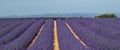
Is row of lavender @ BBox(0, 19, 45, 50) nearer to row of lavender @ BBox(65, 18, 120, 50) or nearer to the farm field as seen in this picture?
the farm field

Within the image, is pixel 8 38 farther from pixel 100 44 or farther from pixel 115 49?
pixel 115 49

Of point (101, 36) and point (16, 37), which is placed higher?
point (101, 36)

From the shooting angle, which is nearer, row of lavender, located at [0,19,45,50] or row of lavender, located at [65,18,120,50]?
row of lavender, located at [65,18,120,50]

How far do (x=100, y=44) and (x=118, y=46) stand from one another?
67.3 inches

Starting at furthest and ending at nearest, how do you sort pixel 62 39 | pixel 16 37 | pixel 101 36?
pixel 16 37, pixel 101 36, pixel 62 39

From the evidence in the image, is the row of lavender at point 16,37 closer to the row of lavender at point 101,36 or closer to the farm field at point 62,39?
the farm field at point 62,39

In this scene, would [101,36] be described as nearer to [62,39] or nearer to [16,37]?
[62,39]

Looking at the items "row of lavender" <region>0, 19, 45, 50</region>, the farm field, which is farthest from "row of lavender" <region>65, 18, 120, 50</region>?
"row of lavender" <region>0, 19, 45, 50</region>

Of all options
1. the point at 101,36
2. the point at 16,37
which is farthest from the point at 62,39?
the point at 16,37

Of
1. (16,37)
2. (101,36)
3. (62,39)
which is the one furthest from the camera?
(16,37)

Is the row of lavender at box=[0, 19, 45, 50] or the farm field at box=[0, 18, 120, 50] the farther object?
the row of lavender at box=[0, 19, 45, 50]

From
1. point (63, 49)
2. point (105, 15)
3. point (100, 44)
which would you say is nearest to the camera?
point (63, 49)

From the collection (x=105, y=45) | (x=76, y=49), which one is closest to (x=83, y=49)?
(x=76, y=49)

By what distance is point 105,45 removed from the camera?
37.4 ft
